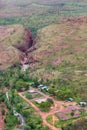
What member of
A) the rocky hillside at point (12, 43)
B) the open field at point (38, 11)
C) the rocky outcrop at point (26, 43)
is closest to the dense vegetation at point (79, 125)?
the rocky hillside at point (12, 43)

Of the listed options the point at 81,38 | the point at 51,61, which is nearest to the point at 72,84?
the point at 51,61

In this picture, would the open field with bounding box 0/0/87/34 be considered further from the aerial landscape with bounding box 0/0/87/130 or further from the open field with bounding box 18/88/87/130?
the open field with bounding box 18/88/87/130

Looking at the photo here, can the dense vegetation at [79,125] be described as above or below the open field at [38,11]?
above

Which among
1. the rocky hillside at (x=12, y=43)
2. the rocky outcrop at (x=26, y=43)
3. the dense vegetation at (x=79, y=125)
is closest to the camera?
the dense vegetation at (x=79, y=125)

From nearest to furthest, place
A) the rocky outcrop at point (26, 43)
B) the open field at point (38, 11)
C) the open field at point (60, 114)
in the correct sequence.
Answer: the open field at point (60, 114) → the rocky outcrop at point (26, 43) → the open field at point (38, 11)

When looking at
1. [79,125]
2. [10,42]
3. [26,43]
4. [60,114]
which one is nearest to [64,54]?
[26,43]

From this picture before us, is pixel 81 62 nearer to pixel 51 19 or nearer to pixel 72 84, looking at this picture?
pixel 72 84

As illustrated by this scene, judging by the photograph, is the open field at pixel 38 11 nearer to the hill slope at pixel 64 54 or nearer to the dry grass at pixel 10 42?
the dry grass at pixel 10 42

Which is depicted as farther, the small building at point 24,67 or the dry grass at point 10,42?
the dry grass at point 10,42
